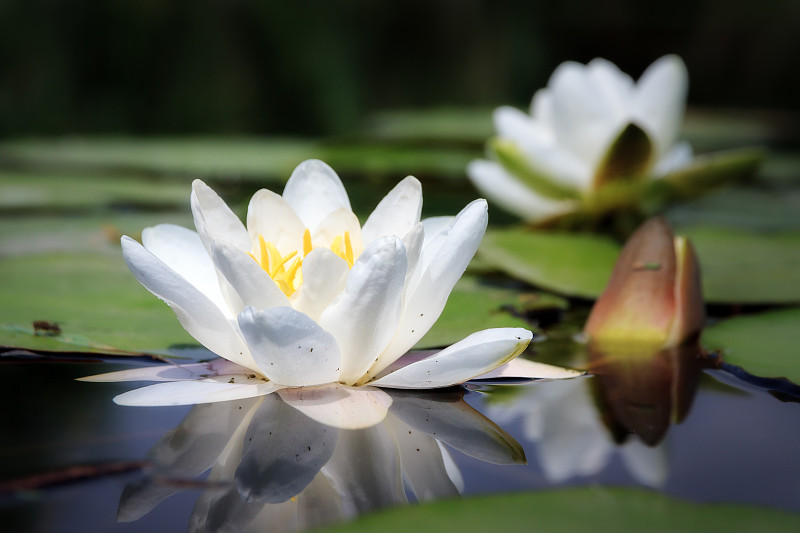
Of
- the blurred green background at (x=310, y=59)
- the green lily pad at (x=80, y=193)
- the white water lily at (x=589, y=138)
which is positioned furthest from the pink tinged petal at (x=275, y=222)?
the blurred green background at (x=310, y=59)

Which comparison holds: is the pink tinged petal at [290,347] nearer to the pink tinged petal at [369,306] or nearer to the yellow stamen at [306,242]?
the pink tinged petal at [369,306]

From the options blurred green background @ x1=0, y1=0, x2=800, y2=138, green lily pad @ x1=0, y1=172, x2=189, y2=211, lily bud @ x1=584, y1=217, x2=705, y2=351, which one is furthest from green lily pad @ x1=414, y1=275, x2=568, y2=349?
blurred green background @ x1=0, y1=0, x2=800, y2=138

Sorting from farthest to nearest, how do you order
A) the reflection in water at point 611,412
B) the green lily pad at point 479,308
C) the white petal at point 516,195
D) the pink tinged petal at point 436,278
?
the white petal at point 516,195 < the green lily pad at point 479,308 < the pink tinged petal at point 436,278 < the reflection in water at point 611,412

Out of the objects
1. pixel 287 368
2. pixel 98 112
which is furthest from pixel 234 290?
pixel 98 112

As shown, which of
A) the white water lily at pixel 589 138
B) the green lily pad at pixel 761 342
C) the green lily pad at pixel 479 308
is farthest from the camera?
the white water lily at pixel 589 138

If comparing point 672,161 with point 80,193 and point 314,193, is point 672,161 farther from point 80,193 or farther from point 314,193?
point 80,193

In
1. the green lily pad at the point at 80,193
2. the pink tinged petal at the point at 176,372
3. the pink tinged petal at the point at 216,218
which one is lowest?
the pink tinged petal at the point at 176,372

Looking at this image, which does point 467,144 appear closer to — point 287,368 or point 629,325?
point 629,325

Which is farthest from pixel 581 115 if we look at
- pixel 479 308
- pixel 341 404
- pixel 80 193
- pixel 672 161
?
pixel 80 193
